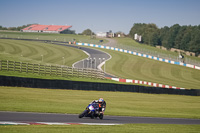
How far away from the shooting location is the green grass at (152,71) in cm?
7150

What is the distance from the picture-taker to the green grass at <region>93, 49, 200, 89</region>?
7150cm

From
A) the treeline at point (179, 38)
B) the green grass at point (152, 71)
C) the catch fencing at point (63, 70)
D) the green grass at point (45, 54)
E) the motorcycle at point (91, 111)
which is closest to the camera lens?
the motorcycle at point (91, 111)

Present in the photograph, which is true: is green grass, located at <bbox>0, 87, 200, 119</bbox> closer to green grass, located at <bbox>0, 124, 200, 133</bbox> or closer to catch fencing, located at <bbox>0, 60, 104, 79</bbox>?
green grass, located at <bbox>0, 124, 200, 133</bbox>

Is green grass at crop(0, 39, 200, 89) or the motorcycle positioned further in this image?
green grass at crop(0, 39, 200, 89)

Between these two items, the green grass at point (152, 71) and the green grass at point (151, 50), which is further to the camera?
the green grass at point (151, 50)

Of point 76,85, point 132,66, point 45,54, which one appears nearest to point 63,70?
point 76,85

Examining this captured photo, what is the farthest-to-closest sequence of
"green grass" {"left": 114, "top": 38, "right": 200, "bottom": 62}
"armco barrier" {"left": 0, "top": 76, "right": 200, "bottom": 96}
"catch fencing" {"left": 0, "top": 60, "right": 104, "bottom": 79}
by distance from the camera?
"green grass" {"left": 114, "top": 38, "right": 200, "bottom": 62} < "catch fencing" {"left": 0, "top": 60, "right": 104, "bottom": 79} < "armco barrier" {"left": 0, "top": 76, "right": 200, "bottom": 96}

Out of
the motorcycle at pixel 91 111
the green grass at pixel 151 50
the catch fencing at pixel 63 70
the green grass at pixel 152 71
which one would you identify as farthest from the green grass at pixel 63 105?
the green grass at pixel 151 50

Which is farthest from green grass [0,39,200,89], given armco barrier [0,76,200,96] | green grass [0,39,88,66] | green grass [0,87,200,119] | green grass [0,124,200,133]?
green grass [0,124,200,133]

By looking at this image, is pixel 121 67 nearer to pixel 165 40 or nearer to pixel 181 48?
pixel 181 48

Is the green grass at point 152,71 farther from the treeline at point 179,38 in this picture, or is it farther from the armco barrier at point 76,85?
the treeline at point 179,38

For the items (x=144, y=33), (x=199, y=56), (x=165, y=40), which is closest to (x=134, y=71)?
(x=199, y=56)

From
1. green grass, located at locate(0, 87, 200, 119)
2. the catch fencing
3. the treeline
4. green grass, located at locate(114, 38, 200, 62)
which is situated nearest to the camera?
green grass, located at locate(0, 87, 200, 119)

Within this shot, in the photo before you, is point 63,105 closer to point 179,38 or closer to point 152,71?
point 152,71
